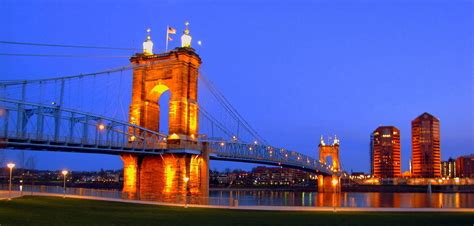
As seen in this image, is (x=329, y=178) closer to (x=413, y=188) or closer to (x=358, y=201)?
(x=413, y=188)

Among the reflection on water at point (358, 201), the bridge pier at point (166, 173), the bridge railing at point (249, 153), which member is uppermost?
the bridge railing at point (249, 153)

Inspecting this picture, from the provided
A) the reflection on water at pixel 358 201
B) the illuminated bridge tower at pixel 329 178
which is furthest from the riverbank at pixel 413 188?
the reflection on water at pixel 358 201

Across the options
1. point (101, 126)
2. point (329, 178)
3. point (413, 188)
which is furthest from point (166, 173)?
point (413, 188)

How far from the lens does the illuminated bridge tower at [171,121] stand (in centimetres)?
5575

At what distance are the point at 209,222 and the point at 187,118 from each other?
3197 centimetres

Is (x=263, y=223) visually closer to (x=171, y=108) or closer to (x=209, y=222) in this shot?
(x=209, y=222)

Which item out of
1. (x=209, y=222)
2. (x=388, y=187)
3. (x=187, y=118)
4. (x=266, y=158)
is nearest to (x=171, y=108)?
(x=187, y=118)

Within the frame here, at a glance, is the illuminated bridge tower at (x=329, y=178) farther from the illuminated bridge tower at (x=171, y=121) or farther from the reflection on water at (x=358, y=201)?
the illuminated bridge tower at (x=171, y=121)

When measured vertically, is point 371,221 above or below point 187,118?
below

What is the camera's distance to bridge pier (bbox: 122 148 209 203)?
55281mm

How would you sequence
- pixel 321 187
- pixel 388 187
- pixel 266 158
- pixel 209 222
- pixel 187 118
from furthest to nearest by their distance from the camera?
1. pixel 388 187
2. pixel 321 187
3. pixel 266 158
4. pixel 187 118
5. pixel 209 222

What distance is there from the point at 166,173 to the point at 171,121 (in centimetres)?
565

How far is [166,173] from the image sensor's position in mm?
55906

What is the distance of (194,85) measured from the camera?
198ft
